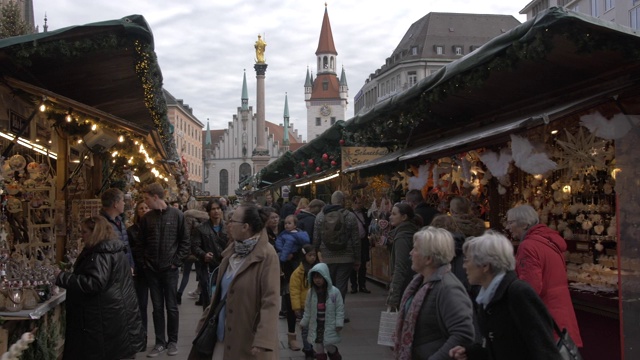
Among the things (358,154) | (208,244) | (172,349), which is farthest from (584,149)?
(358,154)

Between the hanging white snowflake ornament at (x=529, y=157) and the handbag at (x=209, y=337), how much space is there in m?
3.37

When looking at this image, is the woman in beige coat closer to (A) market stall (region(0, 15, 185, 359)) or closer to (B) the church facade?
(A) market stall (region(0, 15, 185, 359))

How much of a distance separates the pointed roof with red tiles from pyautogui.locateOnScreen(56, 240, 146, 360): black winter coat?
4428 inches

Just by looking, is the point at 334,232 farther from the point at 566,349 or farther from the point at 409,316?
the point at 566,349

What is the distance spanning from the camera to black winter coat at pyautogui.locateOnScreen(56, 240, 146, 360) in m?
5.12

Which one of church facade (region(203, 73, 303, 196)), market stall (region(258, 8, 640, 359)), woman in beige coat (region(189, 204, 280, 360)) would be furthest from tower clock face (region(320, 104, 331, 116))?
woman in beige coat (region(189, 204, 280, 360))

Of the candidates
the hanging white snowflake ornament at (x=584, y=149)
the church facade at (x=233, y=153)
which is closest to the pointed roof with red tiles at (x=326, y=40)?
the church facade at (x=233, y=153)

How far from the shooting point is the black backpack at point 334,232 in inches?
340

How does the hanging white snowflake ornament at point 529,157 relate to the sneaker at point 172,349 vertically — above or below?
above

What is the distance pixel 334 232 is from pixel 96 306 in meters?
3.91

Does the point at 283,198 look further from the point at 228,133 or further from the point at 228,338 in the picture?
the point at 228,133

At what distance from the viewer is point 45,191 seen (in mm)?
8984

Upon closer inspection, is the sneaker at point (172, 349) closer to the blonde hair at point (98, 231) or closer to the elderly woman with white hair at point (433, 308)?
the blonde hair at point (98, 231)

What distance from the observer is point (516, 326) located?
3371 millimetres
